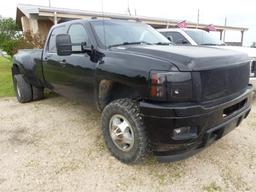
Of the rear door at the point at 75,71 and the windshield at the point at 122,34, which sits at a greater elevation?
the windshield at the point at 122,34

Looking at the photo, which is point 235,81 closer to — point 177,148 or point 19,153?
point 177,148

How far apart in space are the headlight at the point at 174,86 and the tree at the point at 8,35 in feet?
49.9

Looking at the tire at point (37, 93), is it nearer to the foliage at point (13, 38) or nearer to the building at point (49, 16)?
the building at point (49, 16)

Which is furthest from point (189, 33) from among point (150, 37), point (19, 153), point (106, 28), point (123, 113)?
point (19, 153)

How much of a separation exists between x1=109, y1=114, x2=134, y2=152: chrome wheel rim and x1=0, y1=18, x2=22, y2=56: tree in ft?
47.5

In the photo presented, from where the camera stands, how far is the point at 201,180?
9.86 feet

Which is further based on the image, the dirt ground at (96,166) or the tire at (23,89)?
the tire at (23,89)

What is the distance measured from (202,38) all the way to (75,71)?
16.3 ft

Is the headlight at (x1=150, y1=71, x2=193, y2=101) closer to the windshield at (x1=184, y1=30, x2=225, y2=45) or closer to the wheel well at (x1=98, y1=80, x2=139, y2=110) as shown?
the wheel well at (x1=98, y1=80, x2=139, y2=110)

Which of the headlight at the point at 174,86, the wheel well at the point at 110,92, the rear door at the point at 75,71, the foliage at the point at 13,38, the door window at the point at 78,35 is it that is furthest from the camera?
the foliage at the point at 13,38

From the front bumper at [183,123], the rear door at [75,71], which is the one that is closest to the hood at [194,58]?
the front bumper at [183,123]

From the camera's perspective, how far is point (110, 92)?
3.58 m

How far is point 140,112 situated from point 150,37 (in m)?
1.91

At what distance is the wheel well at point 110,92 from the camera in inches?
132
